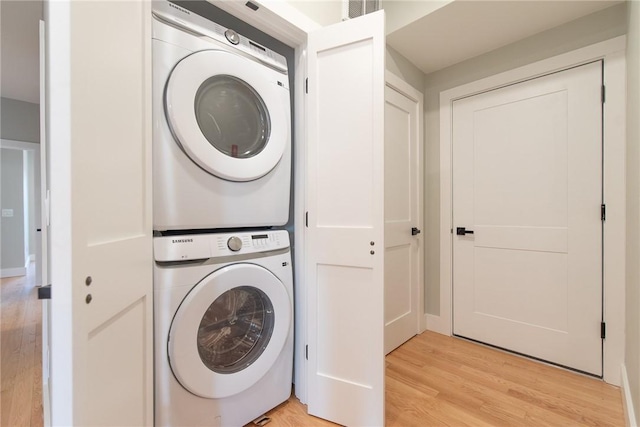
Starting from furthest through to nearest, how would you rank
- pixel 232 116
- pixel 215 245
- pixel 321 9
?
pixel 321 9 < pixel 232 116 < pixel 215 245

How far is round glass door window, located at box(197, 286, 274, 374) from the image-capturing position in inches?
45.6

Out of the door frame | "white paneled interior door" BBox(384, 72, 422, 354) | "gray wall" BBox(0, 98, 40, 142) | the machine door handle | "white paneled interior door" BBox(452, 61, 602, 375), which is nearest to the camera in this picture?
the door frame

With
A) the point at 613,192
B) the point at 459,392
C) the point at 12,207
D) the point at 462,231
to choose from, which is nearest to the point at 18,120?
the point at 12,207

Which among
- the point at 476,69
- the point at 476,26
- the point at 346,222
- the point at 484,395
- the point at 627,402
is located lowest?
the point at 484,395

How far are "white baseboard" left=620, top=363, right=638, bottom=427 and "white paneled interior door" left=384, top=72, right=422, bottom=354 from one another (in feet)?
3.80

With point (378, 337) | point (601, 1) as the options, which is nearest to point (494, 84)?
point (601, 1)

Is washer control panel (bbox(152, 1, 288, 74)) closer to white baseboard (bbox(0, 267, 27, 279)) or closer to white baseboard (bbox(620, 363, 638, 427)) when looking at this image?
white baseboard (bbox(620, 363, 638, 427))

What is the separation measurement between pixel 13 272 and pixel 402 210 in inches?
242

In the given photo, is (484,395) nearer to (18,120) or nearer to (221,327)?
(221,327)

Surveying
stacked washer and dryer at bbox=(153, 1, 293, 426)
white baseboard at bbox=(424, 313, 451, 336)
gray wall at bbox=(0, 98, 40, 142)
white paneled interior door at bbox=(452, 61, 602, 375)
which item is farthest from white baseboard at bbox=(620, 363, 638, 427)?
gray wall at bbox=(0, 98, 40, 142)

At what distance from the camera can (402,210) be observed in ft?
7.09

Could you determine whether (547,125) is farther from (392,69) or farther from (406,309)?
(406,309)

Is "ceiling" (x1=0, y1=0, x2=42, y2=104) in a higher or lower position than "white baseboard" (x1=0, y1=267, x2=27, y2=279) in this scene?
higher

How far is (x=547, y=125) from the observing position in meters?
1.84
